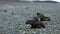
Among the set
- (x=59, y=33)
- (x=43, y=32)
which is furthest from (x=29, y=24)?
(x=59, y=33)

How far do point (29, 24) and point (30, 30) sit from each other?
0.11 m

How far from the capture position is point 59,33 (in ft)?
3.37

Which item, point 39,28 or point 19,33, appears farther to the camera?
point 39,28

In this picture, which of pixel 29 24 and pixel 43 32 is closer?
pixel 43 32

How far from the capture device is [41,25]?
1.18 m

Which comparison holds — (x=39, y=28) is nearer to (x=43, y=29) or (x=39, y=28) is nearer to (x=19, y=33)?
(x=43, y=29)

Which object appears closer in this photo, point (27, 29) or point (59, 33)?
point (59, 33)

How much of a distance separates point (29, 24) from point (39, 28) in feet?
0.35

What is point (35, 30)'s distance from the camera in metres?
1.11

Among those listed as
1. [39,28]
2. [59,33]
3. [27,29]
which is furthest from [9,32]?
[59,33]

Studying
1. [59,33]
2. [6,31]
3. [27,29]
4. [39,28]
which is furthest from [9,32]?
[59,33]

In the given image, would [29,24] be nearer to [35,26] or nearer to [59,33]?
[35,26]

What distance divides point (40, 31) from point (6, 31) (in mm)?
283

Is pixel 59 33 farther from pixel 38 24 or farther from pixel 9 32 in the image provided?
pixel 9 32
